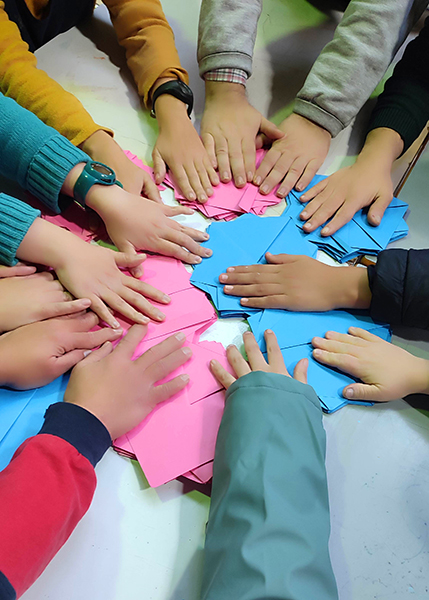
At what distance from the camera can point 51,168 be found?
0.68 meters

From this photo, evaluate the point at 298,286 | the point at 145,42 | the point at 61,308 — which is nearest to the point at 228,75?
the point at 145,42

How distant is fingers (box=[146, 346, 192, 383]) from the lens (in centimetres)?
56

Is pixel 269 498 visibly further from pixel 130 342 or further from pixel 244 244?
pixel 244 244

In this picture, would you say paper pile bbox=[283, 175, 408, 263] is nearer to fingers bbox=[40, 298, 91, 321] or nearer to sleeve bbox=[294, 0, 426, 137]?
sleeve bbox=[294, 0, 426, 137]

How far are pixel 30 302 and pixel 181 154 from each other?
41cm

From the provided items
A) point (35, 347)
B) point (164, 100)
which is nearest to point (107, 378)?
point (35, 347)

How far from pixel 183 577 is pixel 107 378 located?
25 cm

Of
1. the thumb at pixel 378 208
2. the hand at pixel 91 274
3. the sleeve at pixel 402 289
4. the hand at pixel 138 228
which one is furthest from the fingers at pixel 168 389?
the thumb at pixel 378 208

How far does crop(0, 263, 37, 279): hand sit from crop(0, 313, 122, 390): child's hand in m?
0.10

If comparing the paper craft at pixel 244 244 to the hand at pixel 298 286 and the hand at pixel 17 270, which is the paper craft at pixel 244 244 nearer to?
the hand at pixel 298 286

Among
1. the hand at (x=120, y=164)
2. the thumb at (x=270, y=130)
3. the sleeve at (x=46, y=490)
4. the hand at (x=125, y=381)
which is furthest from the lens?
the thumb at (x=270, y=130)

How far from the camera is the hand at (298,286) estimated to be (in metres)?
0.67

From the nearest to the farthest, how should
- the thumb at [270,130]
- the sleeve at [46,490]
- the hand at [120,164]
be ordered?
1. the sleeve at [46,490]
2. the hand at [120,164]
3. the thumb at [270,130]

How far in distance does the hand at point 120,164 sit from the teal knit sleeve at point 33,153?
0.08 metres
